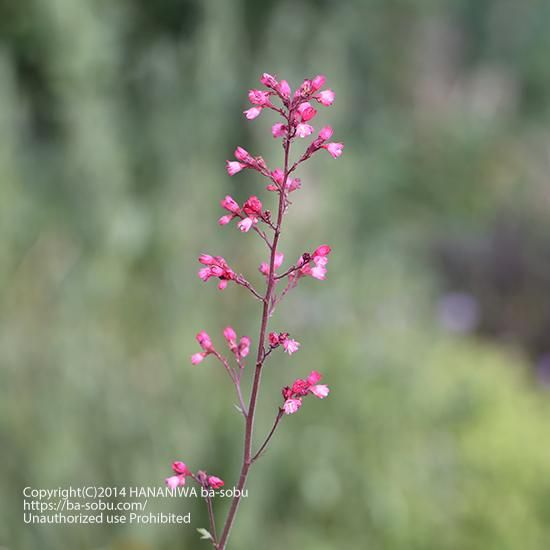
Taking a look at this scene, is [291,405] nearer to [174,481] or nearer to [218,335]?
[174,481]

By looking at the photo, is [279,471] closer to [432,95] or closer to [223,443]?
[223,443]

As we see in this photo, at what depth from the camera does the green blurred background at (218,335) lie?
9.68 feet

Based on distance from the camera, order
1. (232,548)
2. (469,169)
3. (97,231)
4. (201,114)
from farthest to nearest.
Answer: (469,169) < (201,114) < (97,231) < (232,548)

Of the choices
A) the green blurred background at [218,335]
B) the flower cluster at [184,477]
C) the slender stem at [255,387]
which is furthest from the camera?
the green blurred background at [218,335]

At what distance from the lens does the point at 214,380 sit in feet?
11.1

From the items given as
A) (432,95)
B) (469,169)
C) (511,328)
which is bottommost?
(511,328)

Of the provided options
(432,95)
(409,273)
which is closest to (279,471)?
(409,273)

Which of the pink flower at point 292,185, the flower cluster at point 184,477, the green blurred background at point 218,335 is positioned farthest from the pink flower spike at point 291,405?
the green blurred background at point 218,335

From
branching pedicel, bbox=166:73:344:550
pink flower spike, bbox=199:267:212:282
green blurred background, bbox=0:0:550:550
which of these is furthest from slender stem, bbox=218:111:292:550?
green blurred background, bbox=0:0:550:550

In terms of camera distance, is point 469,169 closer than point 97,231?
No

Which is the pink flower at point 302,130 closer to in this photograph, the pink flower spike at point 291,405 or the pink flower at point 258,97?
the pink flower at point 258,97

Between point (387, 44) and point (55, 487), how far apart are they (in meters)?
8.81

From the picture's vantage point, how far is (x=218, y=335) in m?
3.52

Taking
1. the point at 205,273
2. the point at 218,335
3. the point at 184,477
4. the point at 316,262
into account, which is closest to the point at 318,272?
the point at 316,262
